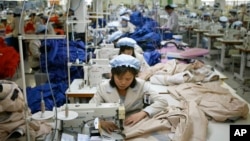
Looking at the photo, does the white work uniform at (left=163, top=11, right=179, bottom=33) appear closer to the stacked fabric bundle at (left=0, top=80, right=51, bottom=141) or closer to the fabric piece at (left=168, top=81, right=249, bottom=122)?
the fabric piece at (left=168, top=81, right=249, bottom=122)

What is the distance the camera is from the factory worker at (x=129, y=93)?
209cm

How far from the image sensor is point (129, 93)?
7.15ft

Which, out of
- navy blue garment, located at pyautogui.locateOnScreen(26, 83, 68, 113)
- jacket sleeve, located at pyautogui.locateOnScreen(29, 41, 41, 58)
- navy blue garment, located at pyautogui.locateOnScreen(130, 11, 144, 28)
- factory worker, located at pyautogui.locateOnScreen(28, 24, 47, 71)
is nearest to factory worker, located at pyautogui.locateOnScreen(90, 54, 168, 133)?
navy blue garment, located at pyautogui.locateOnScreen(26, 83, 68, 113)

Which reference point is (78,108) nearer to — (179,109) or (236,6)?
(179,109)

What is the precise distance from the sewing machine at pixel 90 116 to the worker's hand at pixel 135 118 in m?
0.18

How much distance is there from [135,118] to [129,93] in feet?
0.77

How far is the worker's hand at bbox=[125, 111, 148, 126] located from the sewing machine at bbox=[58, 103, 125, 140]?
0.18m

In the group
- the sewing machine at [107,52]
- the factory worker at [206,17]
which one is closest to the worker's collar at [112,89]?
the sewing machine at [107,52]

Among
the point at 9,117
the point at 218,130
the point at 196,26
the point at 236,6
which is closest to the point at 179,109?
the point at 218,130

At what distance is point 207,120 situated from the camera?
6.95 feet

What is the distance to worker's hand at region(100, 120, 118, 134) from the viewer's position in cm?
174

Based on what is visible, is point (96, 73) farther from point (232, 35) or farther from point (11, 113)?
point (232, 35)

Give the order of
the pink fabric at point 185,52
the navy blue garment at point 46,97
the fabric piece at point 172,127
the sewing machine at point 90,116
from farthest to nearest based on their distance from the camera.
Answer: the pink fabric at point 185,52, the navy blue garment at point 46,97, the fabric piece at point 172,127, the sewing machine at point 90,116

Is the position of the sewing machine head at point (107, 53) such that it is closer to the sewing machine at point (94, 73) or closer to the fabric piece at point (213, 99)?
the sewing machine at point (94, 73)
